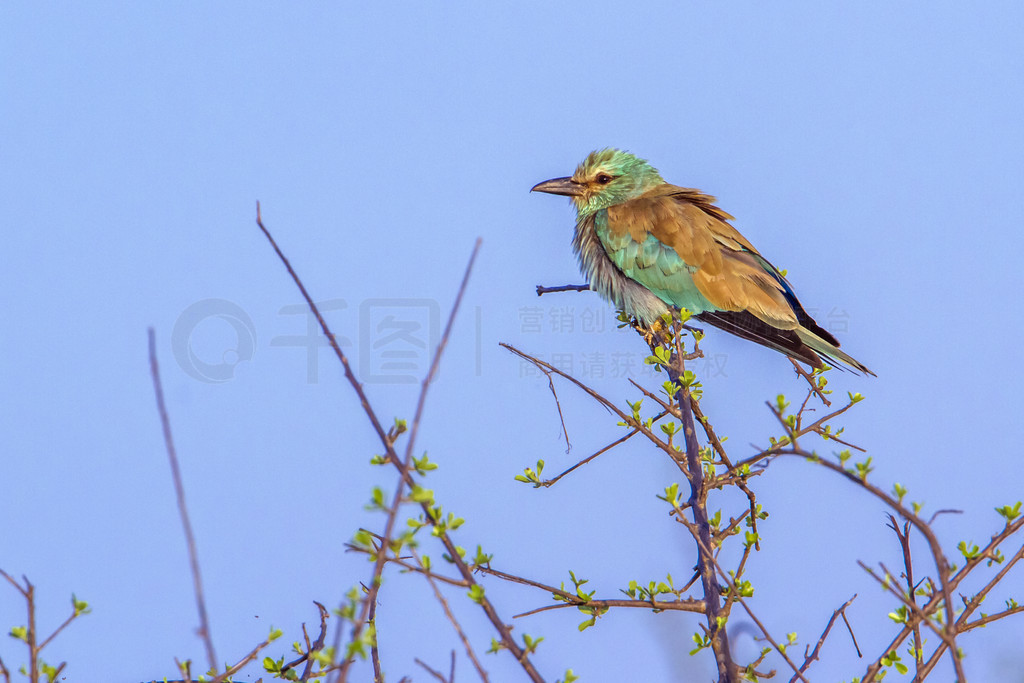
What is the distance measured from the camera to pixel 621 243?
205 inches

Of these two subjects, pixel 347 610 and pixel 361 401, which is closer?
pixel 347 610

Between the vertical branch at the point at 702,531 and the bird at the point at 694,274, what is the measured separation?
1462 millimetres

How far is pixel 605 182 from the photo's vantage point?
19.6 ft

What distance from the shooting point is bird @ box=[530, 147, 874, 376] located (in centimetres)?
477

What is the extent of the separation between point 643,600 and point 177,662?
4.87 feet

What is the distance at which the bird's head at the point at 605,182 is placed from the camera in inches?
232

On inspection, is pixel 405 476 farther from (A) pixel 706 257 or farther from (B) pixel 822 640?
(A) pixel 706 257

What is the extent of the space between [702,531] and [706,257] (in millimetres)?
2323

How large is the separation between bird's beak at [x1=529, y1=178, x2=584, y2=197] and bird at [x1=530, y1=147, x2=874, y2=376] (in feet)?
1.69

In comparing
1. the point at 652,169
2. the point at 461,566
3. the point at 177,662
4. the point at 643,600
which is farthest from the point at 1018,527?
the point at 652,169

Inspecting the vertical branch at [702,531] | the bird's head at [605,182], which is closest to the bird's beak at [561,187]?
the bird's head at [605,182]

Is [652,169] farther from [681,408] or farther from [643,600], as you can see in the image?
[643,600]

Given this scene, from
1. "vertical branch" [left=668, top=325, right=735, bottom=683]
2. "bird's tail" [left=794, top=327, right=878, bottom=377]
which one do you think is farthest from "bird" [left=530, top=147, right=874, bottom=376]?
"vertical branch" [left=668, top=325, right=735, bottom=683]

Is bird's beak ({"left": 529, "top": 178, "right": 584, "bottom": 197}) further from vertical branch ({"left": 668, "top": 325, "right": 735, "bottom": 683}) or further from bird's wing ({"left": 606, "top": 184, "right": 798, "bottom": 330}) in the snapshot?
vertical branch ({"left": 668, "top": 325, "right": 735, "bottom": 683})
